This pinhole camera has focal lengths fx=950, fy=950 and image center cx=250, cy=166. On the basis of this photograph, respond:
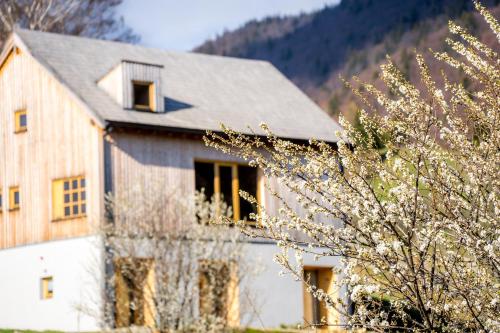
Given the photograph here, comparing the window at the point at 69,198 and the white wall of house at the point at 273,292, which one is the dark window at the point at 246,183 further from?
the window at the point at 69,198

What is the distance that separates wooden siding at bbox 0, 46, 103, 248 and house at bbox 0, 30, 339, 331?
29 mm

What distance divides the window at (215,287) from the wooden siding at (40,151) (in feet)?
11.1

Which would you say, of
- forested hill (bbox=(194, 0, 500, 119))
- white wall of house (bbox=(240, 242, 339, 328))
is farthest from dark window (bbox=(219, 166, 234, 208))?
forested hill (bbox=(194, 0, 500, 119))

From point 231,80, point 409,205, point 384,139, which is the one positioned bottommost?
point 409,205

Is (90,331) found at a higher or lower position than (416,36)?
lower

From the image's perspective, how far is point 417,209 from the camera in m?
7.18

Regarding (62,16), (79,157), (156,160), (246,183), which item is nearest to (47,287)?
(79,157)

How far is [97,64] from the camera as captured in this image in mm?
27234

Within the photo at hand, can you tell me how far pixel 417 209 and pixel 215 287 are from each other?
48.3ft

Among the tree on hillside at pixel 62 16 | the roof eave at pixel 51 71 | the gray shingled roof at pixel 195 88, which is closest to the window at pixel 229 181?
the gray shingled roof at pixel 195 88

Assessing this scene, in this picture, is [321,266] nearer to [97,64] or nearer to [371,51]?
[97,64]

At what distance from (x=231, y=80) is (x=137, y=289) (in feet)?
37.3

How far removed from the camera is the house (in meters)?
23.9

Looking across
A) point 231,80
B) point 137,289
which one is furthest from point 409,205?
point 231,80
